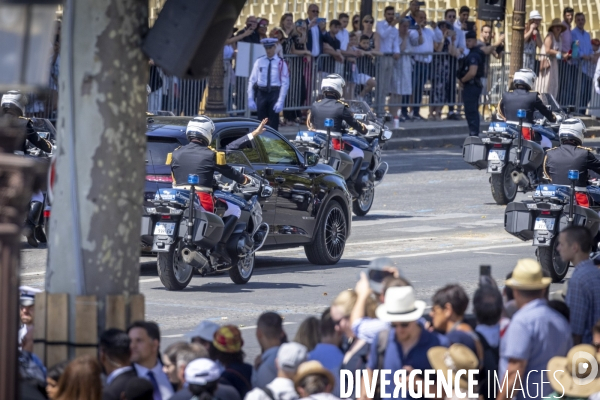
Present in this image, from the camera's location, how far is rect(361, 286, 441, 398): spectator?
6.95 m

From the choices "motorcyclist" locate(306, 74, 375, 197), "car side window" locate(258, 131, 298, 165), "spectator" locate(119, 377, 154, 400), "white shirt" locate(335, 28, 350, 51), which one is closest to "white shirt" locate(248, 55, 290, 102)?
"white shirt" locate(335, 28, 350, 51)

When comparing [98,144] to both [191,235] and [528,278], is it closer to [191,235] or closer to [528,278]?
[528,278]

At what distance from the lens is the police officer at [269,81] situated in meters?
24.7

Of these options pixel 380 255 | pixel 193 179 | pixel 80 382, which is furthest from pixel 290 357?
pixel 380 255

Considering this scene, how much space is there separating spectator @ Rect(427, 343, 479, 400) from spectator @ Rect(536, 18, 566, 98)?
82.9 ft

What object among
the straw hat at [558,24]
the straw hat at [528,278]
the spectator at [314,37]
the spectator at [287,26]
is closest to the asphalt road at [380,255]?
the straw hat at [528,278]

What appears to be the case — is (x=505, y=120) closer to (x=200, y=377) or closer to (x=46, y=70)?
(x=200, y=377)

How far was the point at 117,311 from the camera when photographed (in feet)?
23.6

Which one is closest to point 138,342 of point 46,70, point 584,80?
point 46,70

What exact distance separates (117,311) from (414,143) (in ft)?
73.4

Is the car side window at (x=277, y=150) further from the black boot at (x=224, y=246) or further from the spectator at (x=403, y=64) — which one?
the spectator at (x=403, y=64)

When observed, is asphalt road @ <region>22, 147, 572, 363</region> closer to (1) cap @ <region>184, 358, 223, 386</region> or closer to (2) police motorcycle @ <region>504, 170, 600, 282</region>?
(2) police motorcycle @ <region>504, 170, 600, 282</region>

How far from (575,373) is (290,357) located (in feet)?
4.97

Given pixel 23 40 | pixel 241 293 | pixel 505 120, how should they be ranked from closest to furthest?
pixel 23 40 → pixel 241 293 → pixel 505 120
